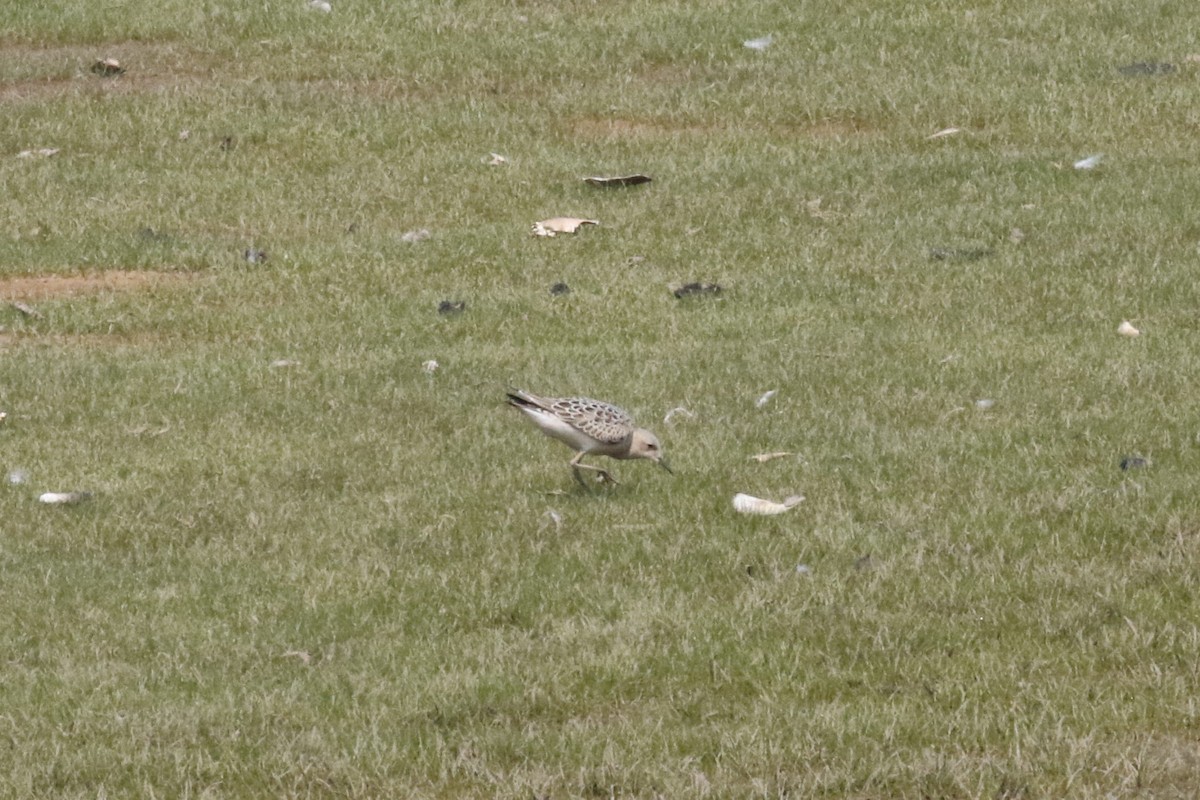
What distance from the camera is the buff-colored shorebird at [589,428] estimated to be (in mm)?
11328

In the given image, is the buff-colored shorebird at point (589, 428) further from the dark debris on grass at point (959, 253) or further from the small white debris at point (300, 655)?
the dark debris on grass at point (959, 253)

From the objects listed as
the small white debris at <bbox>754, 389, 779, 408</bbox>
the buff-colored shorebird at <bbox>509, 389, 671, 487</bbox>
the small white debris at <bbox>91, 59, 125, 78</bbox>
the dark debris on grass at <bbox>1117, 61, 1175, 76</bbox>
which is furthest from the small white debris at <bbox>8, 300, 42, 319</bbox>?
the dark debris on grass at <bbox>1117, 61, 1175, 76</bbox>

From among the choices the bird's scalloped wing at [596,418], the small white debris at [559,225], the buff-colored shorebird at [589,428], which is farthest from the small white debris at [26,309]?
the bird's scalloped wing at [596,418]

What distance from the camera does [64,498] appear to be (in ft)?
39.0

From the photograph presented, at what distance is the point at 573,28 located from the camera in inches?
984

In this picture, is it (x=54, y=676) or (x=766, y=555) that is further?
(x=766, y=555)

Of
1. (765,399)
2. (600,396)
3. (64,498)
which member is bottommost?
(600,396)

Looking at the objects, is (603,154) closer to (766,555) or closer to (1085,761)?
(766,555)

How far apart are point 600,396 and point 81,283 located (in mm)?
5962

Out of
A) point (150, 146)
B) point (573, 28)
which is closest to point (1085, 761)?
point (150, 146)

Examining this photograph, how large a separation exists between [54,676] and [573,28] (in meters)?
17.1

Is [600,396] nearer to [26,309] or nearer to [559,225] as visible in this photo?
[559,225]

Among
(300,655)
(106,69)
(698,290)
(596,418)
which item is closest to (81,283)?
(698,290)

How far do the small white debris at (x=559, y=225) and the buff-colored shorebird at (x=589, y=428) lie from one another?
6702 mm
